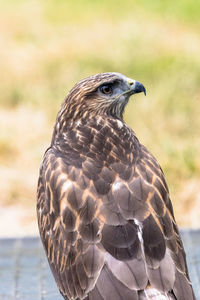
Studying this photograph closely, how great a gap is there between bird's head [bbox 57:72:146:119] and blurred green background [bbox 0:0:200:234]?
295 cm

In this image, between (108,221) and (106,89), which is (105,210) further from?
(106,89)

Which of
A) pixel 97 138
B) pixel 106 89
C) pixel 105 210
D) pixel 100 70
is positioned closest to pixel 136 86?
pixel 106 89

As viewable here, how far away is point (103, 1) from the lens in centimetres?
1678

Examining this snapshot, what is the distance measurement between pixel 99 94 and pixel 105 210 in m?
1.01

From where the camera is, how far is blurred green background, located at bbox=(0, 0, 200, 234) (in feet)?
29.3

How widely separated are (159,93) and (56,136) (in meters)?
6.25

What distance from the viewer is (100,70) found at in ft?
41.0

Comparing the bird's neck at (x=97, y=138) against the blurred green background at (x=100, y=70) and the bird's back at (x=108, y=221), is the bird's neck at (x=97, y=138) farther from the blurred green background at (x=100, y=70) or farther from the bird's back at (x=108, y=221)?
the blurred green background at (x=100, y=70)

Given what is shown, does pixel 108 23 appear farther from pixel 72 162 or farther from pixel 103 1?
pixel 72 162

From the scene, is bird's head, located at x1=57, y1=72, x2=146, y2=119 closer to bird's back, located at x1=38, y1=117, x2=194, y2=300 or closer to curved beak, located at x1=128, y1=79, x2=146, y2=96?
curved beak, located at x1=128, y1=79, x2=146, y2=96

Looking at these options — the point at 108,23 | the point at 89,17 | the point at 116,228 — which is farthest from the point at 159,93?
the point at 116,228

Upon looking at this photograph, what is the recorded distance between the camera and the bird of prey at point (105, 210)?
422 centimetres

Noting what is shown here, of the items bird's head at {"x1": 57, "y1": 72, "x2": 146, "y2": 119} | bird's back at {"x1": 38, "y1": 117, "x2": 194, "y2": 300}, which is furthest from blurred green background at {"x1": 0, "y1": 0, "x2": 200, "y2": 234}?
bird's back at {"x1": 38, "y1": 117, "x2": 194, "y2": 300}

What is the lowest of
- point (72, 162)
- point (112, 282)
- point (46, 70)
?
point (46, 70)
